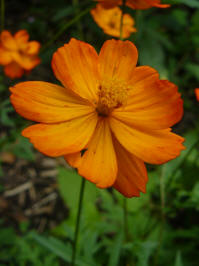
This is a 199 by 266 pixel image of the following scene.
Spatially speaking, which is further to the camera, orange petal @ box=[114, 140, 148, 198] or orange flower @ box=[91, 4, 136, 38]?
orange flower @ box=[91, 4, 136, 38]

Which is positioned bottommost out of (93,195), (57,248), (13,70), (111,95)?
(93,195)

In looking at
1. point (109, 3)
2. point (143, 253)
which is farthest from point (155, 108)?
point (143, 253)

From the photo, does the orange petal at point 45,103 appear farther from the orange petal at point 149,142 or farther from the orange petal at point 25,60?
the orange petal at point 25,60

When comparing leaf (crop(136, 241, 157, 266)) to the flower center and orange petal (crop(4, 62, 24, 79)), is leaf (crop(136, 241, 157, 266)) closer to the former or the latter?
the flower center

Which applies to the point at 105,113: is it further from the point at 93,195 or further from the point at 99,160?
the point at 93,195

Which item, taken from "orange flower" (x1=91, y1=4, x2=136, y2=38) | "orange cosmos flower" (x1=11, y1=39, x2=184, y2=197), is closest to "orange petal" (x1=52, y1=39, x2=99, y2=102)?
"orange cosmos flower" (x1=11, y1=39, x2=184, y2=197)

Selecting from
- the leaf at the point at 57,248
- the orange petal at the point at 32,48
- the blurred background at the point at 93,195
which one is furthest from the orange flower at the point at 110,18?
the leaf at the point at 57,248
